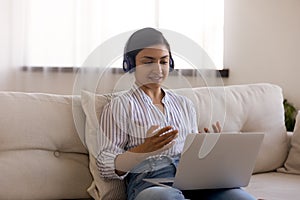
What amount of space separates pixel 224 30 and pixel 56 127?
168 cm

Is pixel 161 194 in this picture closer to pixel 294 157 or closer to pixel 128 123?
pixel 128 123

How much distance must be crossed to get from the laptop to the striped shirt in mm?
143

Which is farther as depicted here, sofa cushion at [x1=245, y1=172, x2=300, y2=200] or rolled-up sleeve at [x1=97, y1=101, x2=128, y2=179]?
sofa cushion at [x1=245, y1=172, x2=300, y2=200]

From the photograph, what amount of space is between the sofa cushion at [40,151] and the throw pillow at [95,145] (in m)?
0.06

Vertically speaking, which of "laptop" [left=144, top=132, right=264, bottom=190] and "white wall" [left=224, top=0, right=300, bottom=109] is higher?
"white wall" [left=224, top=0, right=300, bottom=109]

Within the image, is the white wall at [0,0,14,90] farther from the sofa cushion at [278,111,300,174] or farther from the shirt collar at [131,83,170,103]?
the sofa cushion at [278,111,300,174]

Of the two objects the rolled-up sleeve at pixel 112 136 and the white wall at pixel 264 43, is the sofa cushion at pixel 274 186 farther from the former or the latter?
the white wall at pixel 264 43

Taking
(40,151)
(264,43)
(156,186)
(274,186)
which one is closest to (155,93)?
(156,186)

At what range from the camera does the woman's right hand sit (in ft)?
4.77

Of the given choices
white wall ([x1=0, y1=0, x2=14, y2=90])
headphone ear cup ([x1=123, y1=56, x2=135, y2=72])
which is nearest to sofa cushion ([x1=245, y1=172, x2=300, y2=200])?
headphone ear cup ([x1=123, y1=56, x2=135, y2=72])

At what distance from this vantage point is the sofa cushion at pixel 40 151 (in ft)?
5.57

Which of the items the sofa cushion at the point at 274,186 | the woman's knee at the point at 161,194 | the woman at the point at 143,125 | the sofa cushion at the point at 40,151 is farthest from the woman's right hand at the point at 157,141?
the sofa cushion at the point at 274,186

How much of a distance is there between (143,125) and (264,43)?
1.66 metres

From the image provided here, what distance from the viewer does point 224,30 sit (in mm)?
3170
